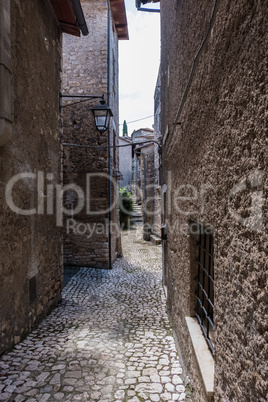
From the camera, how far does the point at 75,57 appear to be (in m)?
8.84

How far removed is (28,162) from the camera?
3.77 meters

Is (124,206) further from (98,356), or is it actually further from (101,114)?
(98,356)


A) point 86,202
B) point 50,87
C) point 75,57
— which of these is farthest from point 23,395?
point 75,57

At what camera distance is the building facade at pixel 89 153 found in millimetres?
8672

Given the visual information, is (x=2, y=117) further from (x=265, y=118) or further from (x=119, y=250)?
(x=119, y=250)

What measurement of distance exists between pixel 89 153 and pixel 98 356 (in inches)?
263

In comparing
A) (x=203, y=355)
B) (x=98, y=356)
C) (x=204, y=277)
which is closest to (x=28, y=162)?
(x=98, y=356)

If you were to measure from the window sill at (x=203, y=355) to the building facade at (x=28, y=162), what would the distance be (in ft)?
7.09

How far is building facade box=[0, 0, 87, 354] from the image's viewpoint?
3045 millimetres

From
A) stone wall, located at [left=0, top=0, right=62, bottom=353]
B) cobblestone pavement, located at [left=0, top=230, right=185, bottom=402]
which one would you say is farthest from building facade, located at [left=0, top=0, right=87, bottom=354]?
cobblestone pavement, located at [left=0, top=230, right=185, bottom=402]

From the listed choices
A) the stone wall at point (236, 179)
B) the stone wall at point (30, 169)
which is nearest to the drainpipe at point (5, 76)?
the stone wall at point (30, 169)
